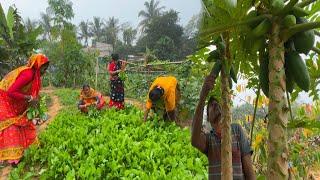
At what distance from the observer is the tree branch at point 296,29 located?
4.55 ft

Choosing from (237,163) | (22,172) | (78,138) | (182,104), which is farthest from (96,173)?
(182,104)

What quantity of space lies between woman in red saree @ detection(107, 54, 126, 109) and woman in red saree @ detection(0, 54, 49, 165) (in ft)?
15.6

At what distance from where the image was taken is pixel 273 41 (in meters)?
1.46

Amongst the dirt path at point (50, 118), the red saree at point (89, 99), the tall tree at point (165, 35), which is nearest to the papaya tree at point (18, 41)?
the dirt path at point (50, 118)

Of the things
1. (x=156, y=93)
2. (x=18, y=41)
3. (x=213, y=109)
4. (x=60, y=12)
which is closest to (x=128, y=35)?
(x=60, y=12)

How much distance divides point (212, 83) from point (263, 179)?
1.48 feet

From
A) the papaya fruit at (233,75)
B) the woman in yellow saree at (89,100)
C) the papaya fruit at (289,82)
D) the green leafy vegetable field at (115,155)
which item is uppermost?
the papaya fruit at (233,75)

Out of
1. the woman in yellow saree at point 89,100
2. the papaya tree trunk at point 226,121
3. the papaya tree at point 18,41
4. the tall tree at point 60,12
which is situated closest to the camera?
the papaya tree trunk at point 226,121

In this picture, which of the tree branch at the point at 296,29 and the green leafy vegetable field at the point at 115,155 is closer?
the tree branch at the point at 296,29

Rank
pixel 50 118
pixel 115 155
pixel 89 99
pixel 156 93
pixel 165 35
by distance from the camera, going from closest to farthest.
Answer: pixel 115 155
pixel 156 93
pixel 89 99
pixel 50 118
pixel 165 35

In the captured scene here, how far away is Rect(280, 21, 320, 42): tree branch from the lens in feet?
4.55

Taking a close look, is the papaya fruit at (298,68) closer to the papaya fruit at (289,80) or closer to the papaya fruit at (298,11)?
the papaya fruit at (289,80)

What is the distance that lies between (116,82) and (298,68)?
10.7m

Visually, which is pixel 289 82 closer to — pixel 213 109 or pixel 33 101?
pixel 213 109
